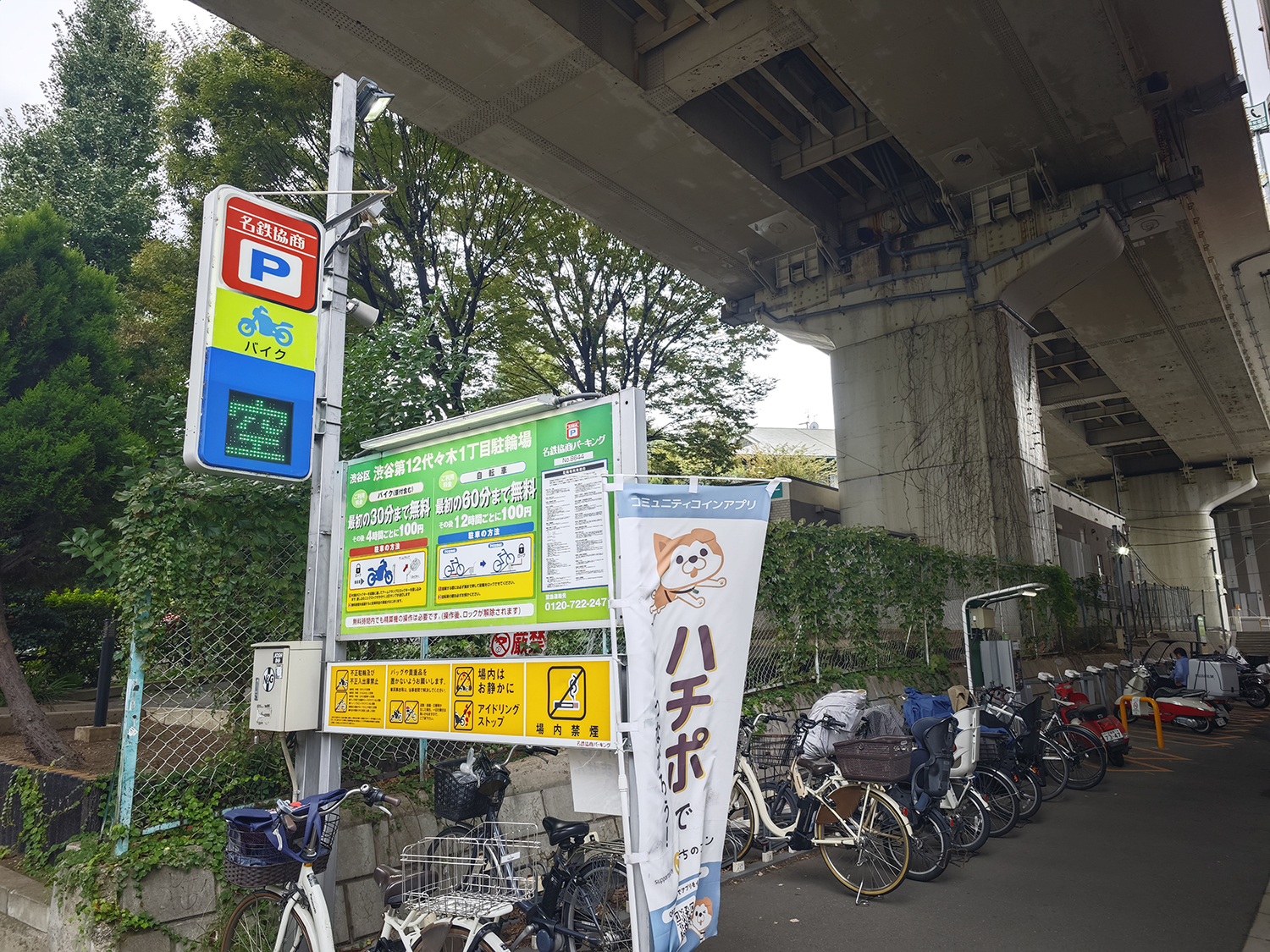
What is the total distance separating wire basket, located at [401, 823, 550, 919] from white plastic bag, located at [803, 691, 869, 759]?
317 cm

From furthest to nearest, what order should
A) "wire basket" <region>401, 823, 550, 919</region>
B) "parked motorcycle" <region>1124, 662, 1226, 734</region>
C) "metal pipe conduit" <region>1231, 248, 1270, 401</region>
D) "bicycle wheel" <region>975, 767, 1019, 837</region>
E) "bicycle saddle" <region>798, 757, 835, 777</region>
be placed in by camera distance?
"metal pipe conduit" <region>1231, 248, 1270, 401</region>, "parked motorcycle" <region>1124, 662, 1226, 734</region>, "bicycle wheel" <region>975, 767, 1019, 837</region>, "bicycle saddle" <region>798, 757, 835, 777</region>, "wire basket" <region>401, 823, 550, 919</region>

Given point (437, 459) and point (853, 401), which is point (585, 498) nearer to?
point (437, 459)

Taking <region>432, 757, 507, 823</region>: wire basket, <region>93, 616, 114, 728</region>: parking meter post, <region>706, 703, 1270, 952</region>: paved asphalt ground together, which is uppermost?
<region>93, 616, 114, 728</region>: parking meter post

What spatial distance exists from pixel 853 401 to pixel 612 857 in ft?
49.3

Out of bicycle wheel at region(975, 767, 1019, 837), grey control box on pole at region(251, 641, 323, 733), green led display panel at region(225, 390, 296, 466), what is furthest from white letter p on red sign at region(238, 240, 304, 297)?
bicycle wheel at region(975, 767, 1019, 837)

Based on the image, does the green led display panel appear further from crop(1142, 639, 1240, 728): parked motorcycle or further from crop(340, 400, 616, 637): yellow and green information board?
crop(1142, 639, 1240, 728): parked motorcycle

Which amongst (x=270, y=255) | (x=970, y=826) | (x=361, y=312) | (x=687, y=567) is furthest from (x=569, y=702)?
(x=970, y=826)

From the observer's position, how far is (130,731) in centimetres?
438

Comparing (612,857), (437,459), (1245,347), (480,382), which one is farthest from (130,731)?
(1245,347)

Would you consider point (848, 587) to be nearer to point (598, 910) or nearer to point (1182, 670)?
point (598, 910)

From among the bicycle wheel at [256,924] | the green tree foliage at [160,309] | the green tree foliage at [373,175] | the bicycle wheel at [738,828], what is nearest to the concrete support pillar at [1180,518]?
the green tree foliage at [373,175]

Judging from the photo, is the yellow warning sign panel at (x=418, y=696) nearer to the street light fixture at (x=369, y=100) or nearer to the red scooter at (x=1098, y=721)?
the street light fixture at (x=369, y=100)

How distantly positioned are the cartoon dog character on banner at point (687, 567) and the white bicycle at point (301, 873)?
1.82 meters

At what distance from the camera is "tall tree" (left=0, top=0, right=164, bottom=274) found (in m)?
16.5
